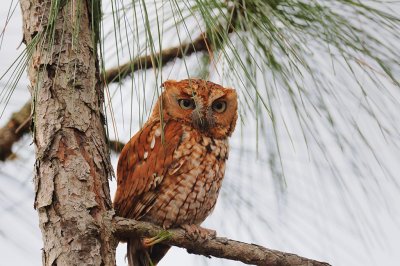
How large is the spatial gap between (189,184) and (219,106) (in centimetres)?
29

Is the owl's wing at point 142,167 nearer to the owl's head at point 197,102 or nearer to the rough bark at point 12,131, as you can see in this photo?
the owl's head at point 197,102

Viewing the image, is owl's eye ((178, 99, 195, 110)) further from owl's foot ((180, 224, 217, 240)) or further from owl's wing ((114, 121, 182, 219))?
owl's foot ((180, 224, 217, 240))

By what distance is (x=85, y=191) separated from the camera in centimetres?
124

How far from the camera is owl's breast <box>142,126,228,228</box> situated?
1.68 meters

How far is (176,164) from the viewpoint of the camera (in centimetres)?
171

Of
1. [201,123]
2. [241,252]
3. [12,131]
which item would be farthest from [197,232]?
[12,131]

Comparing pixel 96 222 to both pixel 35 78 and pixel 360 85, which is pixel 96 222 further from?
pixel 360 85

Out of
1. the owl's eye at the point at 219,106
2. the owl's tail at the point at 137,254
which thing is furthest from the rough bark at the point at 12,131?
the owl's eye at the point at 219,106

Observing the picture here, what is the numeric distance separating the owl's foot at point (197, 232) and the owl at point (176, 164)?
34 mm

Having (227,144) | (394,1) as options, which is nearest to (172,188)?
(227,144)

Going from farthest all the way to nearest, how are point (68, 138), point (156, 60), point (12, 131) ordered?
point (156, 60)
point (12, 131)
point (68, 138)

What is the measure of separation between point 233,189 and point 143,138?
349 mm

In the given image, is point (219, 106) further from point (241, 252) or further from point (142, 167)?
point (241, 252)

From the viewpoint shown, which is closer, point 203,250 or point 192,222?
point 203,250
